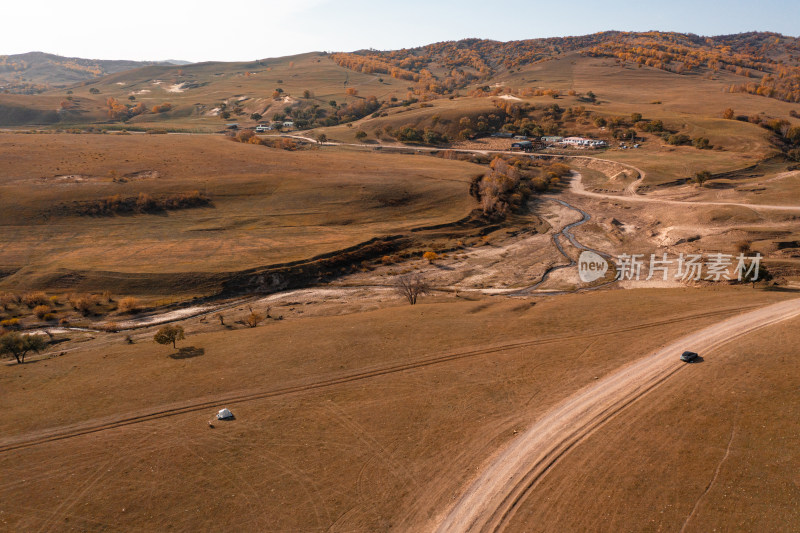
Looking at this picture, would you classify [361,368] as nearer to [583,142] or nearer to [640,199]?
[640,199]

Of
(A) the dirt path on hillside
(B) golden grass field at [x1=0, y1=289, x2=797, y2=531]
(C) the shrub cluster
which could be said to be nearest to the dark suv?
(B) golden grass field at [x1=0, y1=289, x2=797, y2=531]

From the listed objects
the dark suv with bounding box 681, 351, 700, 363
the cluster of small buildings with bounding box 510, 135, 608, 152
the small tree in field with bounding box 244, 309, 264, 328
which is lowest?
the small tree in field with bounding box 244, 309, 264, 328

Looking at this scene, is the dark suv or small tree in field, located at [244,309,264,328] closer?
the dark suv

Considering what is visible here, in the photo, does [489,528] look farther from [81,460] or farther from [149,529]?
[81,460]

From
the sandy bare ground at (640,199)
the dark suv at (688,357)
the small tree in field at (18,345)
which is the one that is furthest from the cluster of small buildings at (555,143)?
the small tree in field at (18,345)

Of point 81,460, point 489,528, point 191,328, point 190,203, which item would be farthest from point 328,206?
point 489,528

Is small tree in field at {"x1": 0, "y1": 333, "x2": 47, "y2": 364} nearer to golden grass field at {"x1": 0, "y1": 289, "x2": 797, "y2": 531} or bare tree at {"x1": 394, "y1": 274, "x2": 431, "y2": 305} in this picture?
golden grass field at {"x1": 0, "y1": 289, "x2": 797, "y2": 531}

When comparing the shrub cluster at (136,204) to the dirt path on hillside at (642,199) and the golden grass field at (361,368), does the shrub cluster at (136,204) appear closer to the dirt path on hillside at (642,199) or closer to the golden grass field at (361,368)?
the golden grass field at (361,368)
